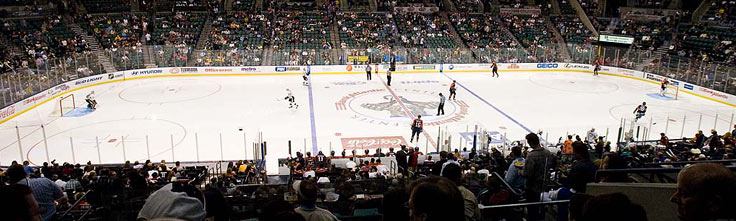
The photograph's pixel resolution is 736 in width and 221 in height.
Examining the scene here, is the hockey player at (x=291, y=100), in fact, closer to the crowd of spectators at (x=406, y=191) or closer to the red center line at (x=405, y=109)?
the red center line at (x=405, y=109)

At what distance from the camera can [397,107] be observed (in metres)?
22.9

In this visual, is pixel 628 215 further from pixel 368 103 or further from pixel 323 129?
pixel 368 103

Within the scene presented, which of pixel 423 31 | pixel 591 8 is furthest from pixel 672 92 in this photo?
pixel 591 8

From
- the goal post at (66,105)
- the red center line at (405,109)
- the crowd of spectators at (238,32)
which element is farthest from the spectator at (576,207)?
the crowd of spectators at (238,32)

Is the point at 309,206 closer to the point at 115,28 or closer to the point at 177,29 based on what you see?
the point at 177,29

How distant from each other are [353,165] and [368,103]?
1079 centimetres

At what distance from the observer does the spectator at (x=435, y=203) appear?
8.04 feet

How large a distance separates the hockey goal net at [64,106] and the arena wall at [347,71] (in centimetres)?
118

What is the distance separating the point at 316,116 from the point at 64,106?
11.0 m

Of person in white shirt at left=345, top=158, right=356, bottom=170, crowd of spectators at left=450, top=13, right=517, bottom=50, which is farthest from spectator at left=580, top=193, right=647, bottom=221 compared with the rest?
crowd of spectators at left=450, top=13, right=517, bottom=50

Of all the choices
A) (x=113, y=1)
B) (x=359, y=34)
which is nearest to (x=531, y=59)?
(x=359, y=34)

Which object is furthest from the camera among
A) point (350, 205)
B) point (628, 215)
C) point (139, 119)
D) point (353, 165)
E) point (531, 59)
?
point (531, 59)

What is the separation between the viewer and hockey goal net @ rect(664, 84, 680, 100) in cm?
2634

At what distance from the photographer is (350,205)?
20.6 feet
